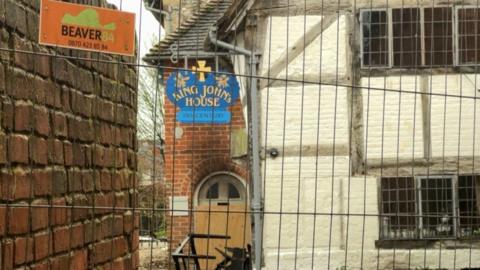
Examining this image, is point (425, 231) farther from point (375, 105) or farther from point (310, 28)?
point (310, 28)

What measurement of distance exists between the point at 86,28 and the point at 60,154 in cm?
54

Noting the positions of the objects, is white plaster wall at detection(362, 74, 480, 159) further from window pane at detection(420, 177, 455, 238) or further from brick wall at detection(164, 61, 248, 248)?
brick wall at detection(164, 61, 248, 248)

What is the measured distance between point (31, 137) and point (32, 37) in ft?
1.29

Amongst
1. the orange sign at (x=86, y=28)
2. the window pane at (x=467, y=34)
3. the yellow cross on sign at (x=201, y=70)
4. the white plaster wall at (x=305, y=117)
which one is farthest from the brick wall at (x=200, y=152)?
the orange sign at (x=86, y=28)

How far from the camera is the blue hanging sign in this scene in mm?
4799

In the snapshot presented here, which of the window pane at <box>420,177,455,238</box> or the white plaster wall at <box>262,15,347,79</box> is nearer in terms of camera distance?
the window pane at <box>420,177,455,238</box>

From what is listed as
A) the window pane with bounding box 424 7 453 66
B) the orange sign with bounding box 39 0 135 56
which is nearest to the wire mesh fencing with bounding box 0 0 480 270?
the window pane with bounding box 424 7 453 66

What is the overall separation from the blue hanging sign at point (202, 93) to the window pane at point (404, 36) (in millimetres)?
2254

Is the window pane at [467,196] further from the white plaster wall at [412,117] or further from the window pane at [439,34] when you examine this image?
the window pane at [439,34]

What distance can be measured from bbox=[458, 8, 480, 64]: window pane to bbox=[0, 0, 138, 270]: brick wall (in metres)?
6.01

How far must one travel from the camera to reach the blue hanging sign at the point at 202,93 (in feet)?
15.7

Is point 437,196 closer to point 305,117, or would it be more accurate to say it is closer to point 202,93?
point 305,117

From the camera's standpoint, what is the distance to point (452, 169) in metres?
9.48

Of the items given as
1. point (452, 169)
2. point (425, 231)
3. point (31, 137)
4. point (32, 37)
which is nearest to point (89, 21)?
point (32, 37)
